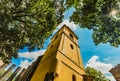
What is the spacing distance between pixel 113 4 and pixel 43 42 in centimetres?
798

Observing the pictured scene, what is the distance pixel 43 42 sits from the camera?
1506 centimetres

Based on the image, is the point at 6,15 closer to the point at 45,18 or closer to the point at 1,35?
the point at 1,35

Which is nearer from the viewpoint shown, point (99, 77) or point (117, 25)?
point (117, 25)

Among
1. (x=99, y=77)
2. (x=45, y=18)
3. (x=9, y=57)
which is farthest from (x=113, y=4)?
(x=99, y=77)

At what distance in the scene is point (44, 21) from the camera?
13.5m

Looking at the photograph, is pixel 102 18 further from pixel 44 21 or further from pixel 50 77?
pixel 50 77

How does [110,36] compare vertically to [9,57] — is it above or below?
above

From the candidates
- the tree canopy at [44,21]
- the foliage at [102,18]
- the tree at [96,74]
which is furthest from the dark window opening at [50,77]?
the tree at [96,74]

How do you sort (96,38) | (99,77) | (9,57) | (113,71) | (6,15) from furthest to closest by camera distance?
1. (99,77)
2. (113,71)
3. (96,38)
4. (9,57)
5. (6,15)

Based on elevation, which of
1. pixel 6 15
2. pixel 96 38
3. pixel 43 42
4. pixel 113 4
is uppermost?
pixel 113 4

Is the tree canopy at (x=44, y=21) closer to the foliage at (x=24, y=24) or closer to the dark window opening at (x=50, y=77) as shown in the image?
the foliage at (x=24, y=24)

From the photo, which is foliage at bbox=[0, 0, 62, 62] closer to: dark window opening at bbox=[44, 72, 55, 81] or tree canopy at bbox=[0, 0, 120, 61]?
tree canopy at bbox=[0, 0, 120, 61]

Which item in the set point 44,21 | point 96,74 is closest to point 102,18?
point 44,21

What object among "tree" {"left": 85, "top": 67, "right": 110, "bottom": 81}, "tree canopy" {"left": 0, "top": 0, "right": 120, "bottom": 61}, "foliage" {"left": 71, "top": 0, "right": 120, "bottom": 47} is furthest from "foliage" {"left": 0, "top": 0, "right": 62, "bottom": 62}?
"tree" {"left": 85, "top": 67, "right": 110, "bottom": 81}
